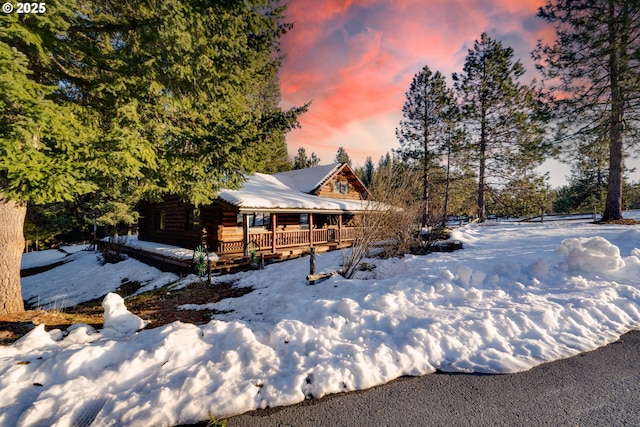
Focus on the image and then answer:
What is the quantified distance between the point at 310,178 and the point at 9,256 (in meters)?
19.0

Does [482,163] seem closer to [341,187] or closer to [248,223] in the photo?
[341,187]

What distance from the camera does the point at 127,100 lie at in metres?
6.05

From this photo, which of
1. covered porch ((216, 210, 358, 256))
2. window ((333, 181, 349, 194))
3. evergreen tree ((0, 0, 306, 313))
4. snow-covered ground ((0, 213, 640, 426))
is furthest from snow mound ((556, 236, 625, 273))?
window ((333, 181, 349, 194))

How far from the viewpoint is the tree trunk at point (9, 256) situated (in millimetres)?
5629

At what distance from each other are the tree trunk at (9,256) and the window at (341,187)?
756 inches

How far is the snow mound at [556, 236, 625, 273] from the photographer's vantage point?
6.32 meters

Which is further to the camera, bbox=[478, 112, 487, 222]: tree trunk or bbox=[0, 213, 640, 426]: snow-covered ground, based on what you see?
bbox=[478, 112, 487, 222]: tree trunk

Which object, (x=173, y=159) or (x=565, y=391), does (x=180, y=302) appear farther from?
(x=565, y=391)

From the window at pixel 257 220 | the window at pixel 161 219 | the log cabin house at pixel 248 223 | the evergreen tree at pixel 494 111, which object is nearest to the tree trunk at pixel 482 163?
the evergreen tree at pixel 494 111

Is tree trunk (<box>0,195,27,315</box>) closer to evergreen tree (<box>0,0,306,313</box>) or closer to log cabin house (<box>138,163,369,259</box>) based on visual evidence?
evergreen tree (<box>0,0,306,313</box>)

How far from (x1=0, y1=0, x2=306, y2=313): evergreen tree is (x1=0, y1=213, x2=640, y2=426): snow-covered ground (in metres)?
2.87

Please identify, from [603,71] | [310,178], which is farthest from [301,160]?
[603,71]

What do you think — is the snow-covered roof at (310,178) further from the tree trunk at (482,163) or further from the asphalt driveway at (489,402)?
the asphalt driveway at (489,402)

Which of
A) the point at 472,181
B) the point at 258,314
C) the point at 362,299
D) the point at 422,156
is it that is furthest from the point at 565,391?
the point at 472,181
